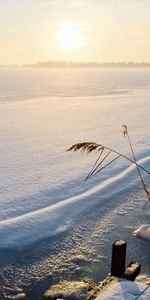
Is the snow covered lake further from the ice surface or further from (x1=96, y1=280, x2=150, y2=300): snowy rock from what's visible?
(x1=96, y1=280, x2=150, y2=300): snowy rock

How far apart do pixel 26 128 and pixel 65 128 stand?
4.82 feet

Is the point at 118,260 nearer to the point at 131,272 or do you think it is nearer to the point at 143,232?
the point at 131,272

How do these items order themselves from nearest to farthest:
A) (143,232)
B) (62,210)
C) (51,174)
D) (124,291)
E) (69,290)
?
(124,291), (69,290), (143,232), (62,210), (51,174)

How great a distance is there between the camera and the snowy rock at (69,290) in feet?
14.1

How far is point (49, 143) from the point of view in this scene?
1145cm

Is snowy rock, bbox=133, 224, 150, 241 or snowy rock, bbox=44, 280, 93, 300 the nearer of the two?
snowy rock, bbox=44, 280, 93, 300

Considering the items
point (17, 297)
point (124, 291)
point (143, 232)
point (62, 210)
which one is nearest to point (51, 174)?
point (62, 210)

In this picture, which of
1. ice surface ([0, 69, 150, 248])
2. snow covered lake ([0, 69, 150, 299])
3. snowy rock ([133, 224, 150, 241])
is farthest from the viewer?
ice surface ([0, 69, 150, 248])

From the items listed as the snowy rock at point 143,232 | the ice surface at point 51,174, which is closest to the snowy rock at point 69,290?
the ice surface at point 51,174

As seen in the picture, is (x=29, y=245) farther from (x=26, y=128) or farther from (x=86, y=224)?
(x=26, y=128)

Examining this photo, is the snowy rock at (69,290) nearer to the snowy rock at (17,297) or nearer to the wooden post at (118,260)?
the snowy rock at (17,297)

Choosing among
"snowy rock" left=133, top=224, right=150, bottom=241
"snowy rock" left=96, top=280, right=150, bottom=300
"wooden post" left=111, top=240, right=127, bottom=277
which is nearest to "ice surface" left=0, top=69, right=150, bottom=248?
"snowy rock" left=133, top=224, right=150, bottom=241

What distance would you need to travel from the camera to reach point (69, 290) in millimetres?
4418

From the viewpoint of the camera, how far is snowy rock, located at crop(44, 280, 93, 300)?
4301mm
